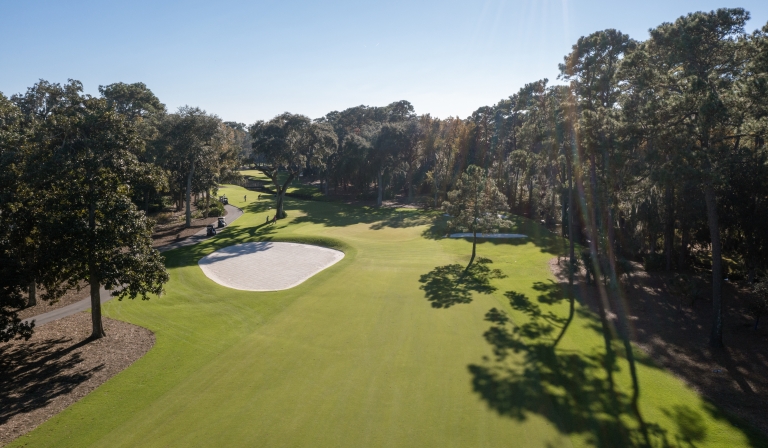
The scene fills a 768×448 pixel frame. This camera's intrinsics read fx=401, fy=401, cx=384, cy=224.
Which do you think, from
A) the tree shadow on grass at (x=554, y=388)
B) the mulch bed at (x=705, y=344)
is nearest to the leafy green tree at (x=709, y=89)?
the mulch bed at (x=705, y=344)

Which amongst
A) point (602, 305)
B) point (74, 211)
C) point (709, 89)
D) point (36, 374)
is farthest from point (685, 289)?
point (36, 374)

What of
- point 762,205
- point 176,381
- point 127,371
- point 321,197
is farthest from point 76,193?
point 321,197

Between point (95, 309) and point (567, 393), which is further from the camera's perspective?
point (95, 309)

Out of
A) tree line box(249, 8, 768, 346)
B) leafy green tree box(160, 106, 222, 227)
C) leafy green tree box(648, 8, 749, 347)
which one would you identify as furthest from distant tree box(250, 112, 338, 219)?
leafy green tree box(648, 8, 749, 347)

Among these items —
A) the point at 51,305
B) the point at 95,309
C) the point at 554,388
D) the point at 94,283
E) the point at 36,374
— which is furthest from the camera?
the point at 51,305

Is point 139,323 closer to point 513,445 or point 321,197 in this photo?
point 513,445

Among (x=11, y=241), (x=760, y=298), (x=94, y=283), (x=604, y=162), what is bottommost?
(x=760, y=298)

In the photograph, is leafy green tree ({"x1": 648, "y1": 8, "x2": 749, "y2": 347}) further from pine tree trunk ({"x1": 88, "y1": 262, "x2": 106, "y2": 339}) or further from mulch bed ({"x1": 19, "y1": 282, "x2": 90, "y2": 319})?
mulch bed ({"x1": 19, "y1": 282, "x2": 90, "y2": 319})

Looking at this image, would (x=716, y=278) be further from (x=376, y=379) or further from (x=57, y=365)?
(x=57, y=365)
